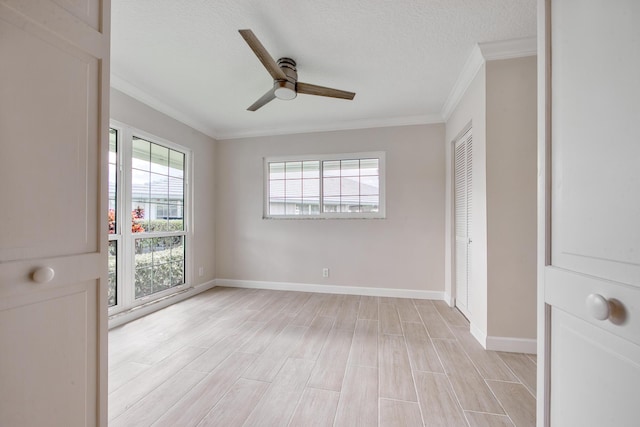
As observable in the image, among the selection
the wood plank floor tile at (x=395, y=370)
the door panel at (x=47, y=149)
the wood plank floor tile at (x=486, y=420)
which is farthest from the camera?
the wood plank floor tile at (x=395, y=370)

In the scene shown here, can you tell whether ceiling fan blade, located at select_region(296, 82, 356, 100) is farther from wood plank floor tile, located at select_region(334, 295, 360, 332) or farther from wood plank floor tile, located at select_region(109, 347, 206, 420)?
wood plank floor tile, located at select_region(109, 347, 206, 420)

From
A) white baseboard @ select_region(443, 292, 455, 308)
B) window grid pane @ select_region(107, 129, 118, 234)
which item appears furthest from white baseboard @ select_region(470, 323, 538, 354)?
window grid pane @ select_region(107, 129, 118, 234)

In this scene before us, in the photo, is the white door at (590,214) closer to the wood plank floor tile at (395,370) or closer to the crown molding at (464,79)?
the wood plank floor tile at (395,370)

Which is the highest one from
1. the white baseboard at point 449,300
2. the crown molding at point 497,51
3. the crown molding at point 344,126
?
the crown molding at point 497,51

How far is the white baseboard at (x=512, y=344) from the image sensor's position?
2092mm

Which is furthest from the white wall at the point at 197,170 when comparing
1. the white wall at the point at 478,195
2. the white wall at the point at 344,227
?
the white wall at the point at 478,195

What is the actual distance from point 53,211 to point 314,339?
83.6 inches

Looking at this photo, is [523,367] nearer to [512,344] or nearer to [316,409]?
[512,344]

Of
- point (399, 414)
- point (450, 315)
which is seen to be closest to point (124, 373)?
point (399, 414)

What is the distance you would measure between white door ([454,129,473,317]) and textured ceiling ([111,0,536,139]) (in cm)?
69

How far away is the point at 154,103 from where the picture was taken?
10.0ft

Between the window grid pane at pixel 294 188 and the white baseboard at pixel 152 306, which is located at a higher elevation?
the window grid pane at pixel 294 188

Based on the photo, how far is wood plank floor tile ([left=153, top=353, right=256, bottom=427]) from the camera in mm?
1405

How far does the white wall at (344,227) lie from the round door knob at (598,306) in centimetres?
304
